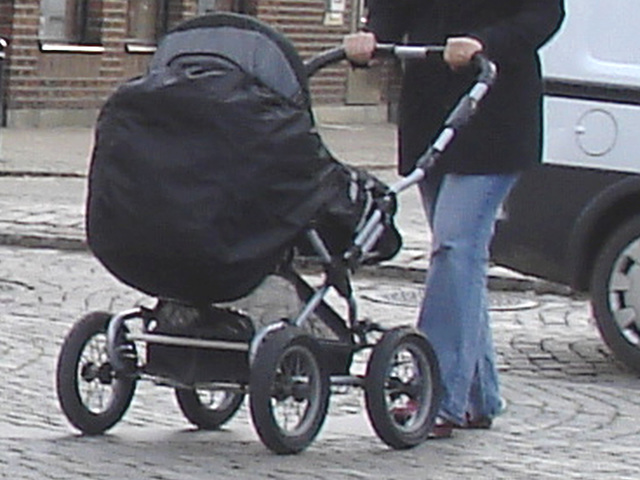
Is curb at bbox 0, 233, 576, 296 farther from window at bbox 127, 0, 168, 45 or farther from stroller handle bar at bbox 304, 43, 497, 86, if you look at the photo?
window at bbox 127, 0, 168, 45

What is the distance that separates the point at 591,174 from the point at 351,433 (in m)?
2.45

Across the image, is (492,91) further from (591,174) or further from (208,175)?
(591,174)

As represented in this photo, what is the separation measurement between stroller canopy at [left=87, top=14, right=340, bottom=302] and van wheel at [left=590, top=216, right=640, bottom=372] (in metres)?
2.73

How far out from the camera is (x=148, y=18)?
2678cm

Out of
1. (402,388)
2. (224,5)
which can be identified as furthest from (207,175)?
(224,5)

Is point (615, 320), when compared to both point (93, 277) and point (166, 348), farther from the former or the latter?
point (93, 277)

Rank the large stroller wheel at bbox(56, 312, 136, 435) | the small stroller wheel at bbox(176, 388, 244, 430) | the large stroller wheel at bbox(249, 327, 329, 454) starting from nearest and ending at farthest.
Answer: the large stroller wheel at bbox(249, 327, 329, 454), the large stroller wheel at bbox(56, 312, 136, 435), the small stroller wheel at bbox(176, 388, 244, 430)

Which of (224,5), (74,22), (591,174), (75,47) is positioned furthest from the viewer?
(224,5)

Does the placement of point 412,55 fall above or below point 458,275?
above

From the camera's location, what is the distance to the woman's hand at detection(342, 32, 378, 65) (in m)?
7.63

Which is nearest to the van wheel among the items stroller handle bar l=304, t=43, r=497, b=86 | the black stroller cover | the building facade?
stroller handle bar l=304, t=43, r=497, b=86

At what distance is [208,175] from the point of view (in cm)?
701

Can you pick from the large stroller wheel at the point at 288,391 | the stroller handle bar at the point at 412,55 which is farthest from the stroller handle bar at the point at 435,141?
the large stroller wheel at the point at 288,391

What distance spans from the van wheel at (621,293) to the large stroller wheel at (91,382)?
2827 mm
